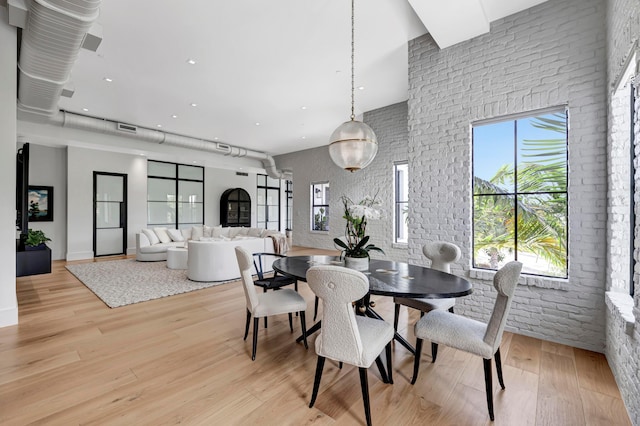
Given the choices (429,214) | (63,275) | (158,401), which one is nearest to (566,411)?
(429,214)

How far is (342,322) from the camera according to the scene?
166 cm

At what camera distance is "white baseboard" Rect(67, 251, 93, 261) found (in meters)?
7.04

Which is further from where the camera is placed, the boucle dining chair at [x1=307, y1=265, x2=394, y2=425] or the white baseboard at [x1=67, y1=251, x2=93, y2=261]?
the white baseboard at [x1=67, y1=251, x2=93, y2=261]

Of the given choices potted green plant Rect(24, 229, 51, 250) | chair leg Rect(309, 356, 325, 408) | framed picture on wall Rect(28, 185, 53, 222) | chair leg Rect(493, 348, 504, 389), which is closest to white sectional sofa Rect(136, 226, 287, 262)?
potted green plant Rect(24, 229, 51, 250)

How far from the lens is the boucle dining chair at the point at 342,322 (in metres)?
1.56

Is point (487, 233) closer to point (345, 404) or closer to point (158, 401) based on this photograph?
point (345, 404)

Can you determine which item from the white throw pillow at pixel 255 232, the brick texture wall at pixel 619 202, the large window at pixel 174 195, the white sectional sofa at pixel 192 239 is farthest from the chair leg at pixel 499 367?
the large window at pixel 174 195

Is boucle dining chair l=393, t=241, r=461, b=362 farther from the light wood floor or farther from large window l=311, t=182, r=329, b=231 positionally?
large window l=311, t=182, r=329, b=231

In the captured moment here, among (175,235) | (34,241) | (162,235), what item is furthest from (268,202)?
(34,241)

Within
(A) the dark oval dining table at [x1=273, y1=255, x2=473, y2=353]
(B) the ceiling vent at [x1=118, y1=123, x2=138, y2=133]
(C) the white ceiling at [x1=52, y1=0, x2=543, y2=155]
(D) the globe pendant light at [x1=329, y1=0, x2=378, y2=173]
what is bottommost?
(A) the dark oval dining table at [x1=273, y1=255, x2=473, y2=353]

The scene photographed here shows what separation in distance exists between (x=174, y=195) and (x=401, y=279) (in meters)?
8.84

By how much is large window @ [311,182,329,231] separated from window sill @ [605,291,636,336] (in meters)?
7.02

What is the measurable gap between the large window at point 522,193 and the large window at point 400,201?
315cm

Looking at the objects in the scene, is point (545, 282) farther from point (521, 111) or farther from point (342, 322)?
point (342, 322)
